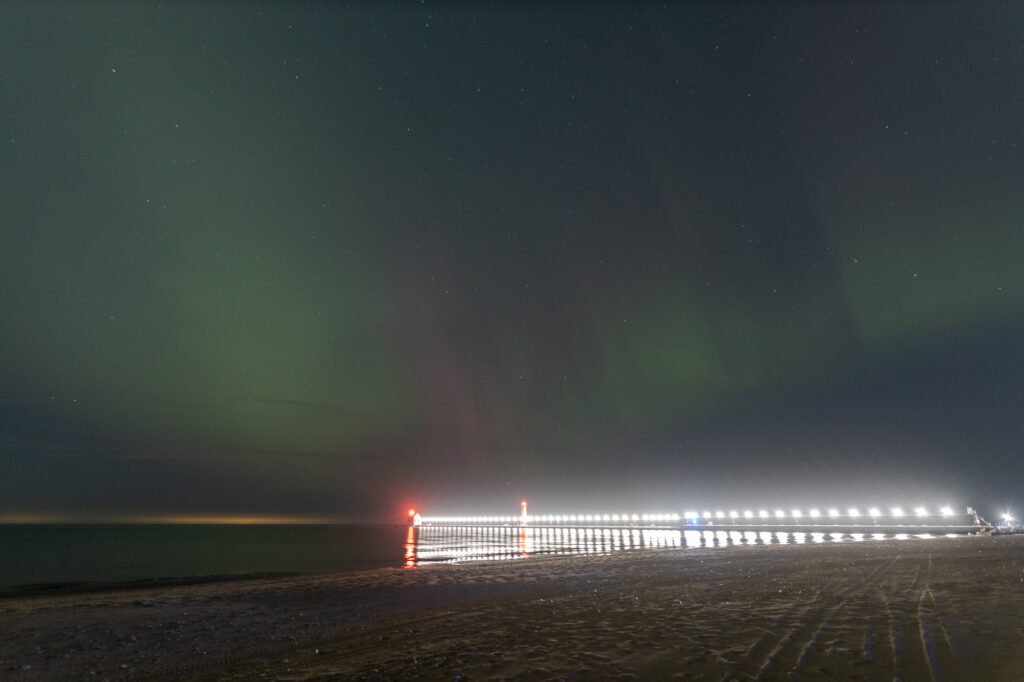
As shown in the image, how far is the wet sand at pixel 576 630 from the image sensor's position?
37.9ft

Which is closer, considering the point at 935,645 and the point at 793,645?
the point at 935,645

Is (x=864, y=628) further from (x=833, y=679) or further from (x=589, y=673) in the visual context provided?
(x=589, y=673)

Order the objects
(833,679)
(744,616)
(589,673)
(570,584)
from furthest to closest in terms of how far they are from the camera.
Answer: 1. (570,584)
2. (744,616)
3. (589,673)
4. (833,679)

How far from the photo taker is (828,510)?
5758 inches

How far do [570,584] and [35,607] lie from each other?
29566 millimetres

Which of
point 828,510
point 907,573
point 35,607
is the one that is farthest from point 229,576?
point 828,510

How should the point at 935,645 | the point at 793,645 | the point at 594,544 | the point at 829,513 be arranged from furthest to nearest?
the point at 829,513
the point at 594,544
the point at 793,645
the point at 935,645

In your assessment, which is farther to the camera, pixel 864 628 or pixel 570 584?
pixel 570 584

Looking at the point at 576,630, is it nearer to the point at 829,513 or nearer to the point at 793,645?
the point at 793,645

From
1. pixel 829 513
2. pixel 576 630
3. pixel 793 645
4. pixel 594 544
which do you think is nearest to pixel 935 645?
pixel 793 645

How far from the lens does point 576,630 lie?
16.1m

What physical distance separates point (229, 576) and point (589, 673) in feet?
156

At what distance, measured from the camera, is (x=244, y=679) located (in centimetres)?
1319

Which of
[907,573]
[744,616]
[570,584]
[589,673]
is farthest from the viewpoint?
[570,584]
